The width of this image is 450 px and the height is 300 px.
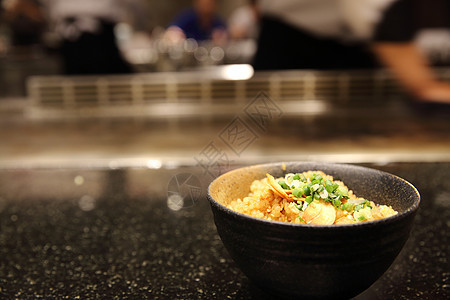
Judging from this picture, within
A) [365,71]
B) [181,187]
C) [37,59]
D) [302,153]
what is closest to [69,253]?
[181,187]

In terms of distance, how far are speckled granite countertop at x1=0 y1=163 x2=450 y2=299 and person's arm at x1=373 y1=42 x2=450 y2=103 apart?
2.67 ft

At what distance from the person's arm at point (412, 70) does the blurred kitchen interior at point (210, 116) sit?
0.06 meters

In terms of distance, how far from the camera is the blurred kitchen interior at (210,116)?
1973 millimetres

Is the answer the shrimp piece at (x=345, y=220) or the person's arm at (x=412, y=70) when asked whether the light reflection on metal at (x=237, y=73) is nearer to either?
the person's arm at (x=412, y=70)

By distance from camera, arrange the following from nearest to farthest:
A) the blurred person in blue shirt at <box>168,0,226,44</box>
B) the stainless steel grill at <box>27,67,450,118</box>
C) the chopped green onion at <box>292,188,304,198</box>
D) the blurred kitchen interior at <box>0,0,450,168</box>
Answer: the chopped green onion at <box>292,188,304,198</box>
the blurred kitchen interior at <box>0,0,450,168</box>
the stainless steel grill at <box>27,67,450,118</box>
the blurred person in blue shirt at <box>168,0,226,44</box>

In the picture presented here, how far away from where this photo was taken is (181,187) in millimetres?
1231

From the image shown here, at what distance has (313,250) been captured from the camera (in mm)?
546

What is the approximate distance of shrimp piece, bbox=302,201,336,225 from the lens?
0.60m

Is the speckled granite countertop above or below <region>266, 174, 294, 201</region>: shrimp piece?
below

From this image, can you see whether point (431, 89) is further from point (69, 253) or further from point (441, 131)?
point (69, 253)

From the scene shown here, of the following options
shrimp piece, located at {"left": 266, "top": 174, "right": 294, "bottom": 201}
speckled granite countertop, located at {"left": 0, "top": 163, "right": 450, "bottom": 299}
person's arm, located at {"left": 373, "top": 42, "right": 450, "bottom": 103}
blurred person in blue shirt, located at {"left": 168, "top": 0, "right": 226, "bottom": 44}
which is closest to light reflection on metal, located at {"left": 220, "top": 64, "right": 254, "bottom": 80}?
person's arm, located at {"left": 373, "top": 42, "right": 450, "bottom": 103}

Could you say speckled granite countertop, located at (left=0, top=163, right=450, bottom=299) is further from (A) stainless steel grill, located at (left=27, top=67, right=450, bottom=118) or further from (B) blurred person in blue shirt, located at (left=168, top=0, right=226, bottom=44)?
(B) blurred person in blue shirt, located at (left=168, top=0, right=226, bottom=44)

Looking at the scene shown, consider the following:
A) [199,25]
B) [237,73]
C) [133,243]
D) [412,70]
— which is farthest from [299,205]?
[199,25]

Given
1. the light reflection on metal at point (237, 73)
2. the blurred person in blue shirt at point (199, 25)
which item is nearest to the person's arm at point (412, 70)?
the light reflection on metal at point (237, 73)
